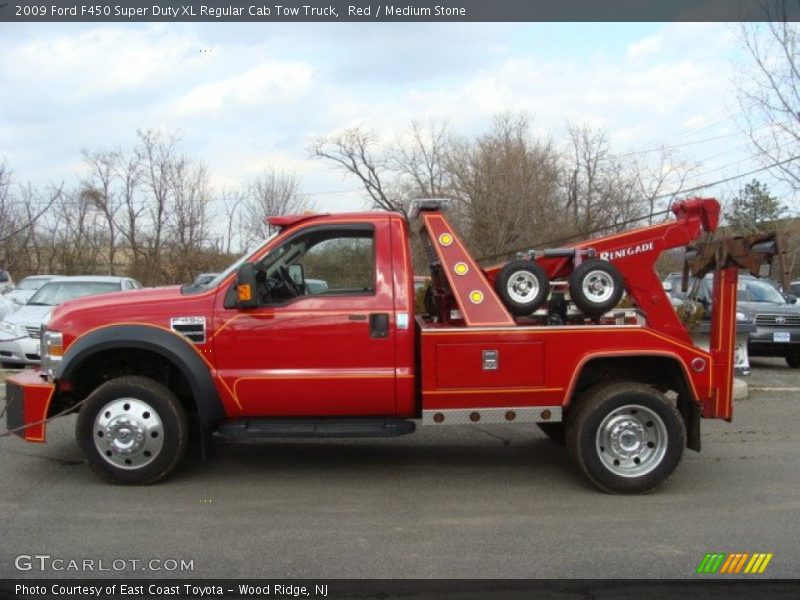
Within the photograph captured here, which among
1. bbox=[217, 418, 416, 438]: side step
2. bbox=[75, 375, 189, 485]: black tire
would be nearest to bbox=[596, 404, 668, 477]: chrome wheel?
bbox=[217, 418, 416, 438]: side step

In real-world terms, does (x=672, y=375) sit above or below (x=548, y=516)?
above

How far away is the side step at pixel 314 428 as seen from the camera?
534 cm

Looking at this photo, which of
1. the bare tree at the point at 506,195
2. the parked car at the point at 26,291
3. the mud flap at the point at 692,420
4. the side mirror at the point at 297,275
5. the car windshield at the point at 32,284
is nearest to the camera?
the mud flap at the point at 692,420

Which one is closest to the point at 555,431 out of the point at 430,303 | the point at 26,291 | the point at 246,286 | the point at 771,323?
the point at 430,303

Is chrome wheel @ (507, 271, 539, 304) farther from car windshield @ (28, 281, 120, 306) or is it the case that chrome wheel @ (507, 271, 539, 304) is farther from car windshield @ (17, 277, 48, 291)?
car windshield @ (17, 277, 48, 291)

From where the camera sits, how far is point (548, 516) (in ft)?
16.1

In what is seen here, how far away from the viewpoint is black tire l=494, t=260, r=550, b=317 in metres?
5.50

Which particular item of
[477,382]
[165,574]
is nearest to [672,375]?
[477,382]

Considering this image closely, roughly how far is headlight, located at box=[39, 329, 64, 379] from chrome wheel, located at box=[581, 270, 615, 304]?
13.5ft

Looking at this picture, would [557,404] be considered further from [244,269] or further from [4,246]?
[4,246]

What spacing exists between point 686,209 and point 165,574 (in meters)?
4.70

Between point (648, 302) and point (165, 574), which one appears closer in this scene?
point (165, 574)

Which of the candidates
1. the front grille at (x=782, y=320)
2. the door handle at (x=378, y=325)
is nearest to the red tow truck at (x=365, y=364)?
the door handle at (x=378, y=325)

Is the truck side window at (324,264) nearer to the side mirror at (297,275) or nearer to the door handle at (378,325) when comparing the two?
the side mirror at (297,275)
